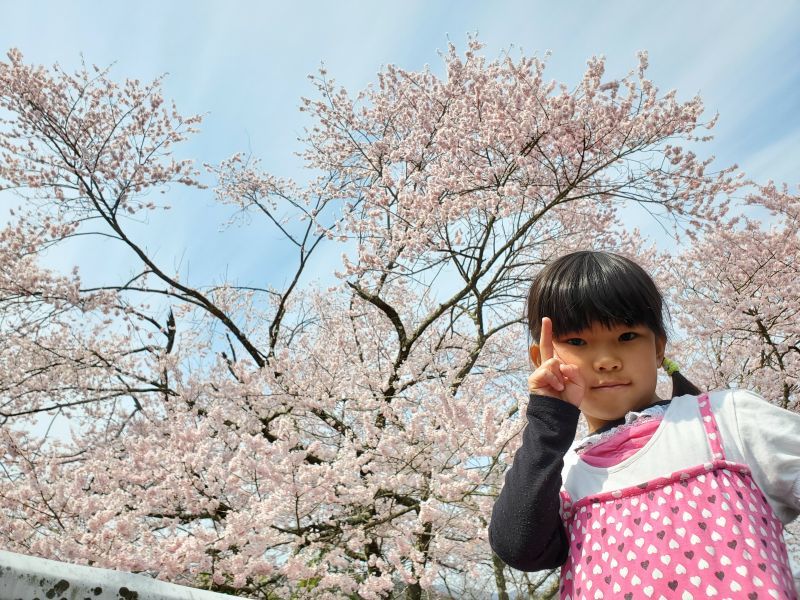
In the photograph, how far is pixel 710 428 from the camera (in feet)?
3.93

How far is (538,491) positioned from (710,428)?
41 cm

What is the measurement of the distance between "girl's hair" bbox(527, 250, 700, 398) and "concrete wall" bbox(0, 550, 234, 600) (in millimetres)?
1010

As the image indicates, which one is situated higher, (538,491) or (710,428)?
(710,428)

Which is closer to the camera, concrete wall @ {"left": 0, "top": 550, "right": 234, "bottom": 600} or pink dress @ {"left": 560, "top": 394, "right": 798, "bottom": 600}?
concrete wall @ {"left": 0, "top": 550, "right": 234, "bottom": 600}

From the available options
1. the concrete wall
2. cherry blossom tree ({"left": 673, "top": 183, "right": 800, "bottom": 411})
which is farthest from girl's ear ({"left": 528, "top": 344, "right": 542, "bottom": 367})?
cherry blossom tree ({"left": 673, "top": 183, "right": 800, "bottom": 411})

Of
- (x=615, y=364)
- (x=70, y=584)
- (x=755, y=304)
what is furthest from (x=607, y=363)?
(x=755, y=304)

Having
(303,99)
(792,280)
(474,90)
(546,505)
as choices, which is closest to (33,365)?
(303,99)

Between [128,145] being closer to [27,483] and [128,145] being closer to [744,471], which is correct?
[27,483]

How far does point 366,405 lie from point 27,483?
280 centimetres

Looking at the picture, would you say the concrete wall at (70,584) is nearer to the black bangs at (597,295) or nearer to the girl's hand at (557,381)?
the girl's hand at (557,381)

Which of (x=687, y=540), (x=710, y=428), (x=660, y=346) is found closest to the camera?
(x=687, y=540)

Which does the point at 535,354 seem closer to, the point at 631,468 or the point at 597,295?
the point at 597,295

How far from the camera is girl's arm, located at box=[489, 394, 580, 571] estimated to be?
48.1 inches

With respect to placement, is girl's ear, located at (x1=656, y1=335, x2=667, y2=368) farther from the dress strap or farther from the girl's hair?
the dress strap
